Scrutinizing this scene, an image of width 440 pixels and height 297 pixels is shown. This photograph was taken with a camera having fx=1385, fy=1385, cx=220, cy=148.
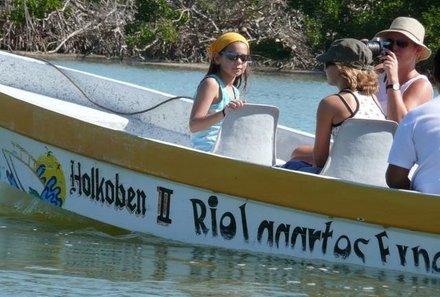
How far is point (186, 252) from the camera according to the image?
25.7ft

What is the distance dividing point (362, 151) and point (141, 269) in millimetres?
1353

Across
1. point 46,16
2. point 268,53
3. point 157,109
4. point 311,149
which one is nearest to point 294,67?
point 268,53

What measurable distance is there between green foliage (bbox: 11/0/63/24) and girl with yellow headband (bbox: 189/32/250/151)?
22.5 meters

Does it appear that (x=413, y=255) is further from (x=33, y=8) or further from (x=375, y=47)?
(x=33, y=8)

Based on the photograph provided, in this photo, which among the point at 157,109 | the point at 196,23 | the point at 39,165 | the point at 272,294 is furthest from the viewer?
the point at 196,23

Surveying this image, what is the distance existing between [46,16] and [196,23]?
4.04 meters

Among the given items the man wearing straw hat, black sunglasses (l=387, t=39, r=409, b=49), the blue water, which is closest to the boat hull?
the man wearing straw hat

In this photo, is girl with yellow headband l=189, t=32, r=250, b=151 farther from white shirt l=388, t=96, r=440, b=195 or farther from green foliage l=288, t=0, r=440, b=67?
green foliage l=288, t=0, r=440, b=67

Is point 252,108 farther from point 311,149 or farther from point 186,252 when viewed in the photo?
point 186,252

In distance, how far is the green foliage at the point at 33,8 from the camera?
30.4m

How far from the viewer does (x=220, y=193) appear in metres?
7.62

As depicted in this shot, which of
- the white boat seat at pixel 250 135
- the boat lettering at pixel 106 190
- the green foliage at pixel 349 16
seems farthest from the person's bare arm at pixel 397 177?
the green foliage at pixel 349 16

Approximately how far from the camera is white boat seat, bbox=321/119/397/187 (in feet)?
24.0

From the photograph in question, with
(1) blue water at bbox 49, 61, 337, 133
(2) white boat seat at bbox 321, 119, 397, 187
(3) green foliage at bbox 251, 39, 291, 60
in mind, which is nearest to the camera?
(2) white boat seat at bbox 321, 119, 397, 187
